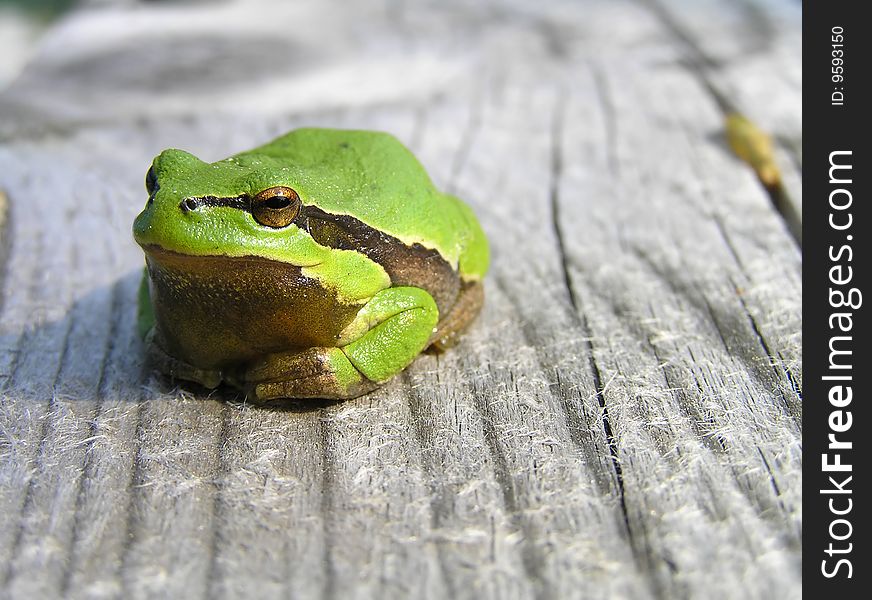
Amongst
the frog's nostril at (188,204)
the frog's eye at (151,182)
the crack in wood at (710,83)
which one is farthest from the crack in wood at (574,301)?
the frog's eye at (151,182)

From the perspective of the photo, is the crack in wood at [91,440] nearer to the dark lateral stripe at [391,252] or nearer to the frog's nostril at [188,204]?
the frog's nostril at [188,204]

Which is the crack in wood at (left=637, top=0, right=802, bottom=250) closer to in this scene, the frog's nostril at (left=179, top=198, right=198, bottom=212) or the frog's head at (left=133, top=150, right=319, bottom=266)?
the frog's head at (left=133, top=150, right=319, bottom=266)

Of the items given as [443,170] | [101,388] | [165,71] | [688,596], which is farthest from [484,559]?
[165,71]

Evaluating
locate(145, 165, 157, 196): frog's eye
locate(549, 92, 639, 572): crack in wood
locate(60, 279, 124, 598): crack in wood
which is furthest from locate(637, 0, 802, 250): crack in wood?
locate(60, 279, 124, 598): crack in wood

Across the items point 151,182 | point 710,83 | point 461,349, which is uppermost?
point 710,83

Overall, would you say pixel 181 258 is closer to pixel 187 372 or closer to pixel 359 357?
pixel 187 372

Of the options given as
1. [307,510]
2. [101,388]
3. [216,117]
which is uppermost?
[216,117]

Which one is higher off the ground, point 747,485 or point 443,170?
point 443,170

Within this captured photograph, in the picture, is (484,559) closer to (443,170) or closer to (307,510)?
(307,510)

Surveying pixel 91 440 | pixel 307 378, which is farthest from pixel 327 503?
pixel 91 440
